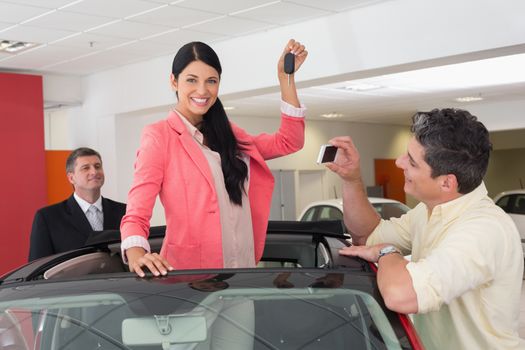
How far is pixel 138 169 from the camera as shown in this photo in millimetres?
2285

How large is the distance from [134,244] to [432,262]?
0.80 meters

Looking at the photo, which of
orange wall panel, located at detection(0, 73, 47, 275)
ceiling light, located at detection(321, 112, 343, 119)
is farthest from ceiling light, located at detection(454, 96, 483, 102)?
orange wall panel, located at detection(0, 73, 47, 275)

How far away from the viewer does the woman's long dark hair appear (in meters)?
2.43

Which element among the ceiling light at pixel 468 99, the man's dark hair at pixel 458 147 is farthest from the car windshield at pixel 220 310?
the ceiling light at pixel 468 99

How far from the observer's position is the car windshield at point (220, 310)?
1.74 meters

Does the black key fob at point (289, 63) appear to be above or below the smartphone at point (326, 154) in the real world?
above

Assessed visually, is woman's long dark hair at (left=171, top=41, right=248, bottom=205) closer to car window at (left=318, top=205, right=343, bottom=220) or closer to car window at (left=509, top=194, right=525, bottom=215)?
car window at (left=318, top=205, right=343, bottom=220)

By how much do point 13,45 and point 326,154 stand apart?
22.2 feet

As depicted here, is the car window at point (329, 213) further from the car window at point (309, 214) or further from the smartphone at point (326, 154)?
the smartphone at point (326, 154)

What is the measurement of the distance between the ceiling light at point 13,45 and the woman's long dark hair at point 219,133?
6281mm

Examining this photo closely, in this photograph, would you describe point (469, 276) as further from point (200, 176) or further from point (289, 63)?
point (289, 63)

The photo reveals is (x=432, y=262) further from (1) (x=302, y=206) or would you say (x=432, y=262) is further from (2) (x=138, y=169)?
(1) (x=302, y=206)

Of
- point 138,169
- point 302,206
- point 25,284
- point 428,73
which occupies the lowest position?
point 302,206

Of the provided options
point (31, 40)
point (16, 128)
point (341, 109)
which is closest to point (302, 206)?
point (341, 109)
